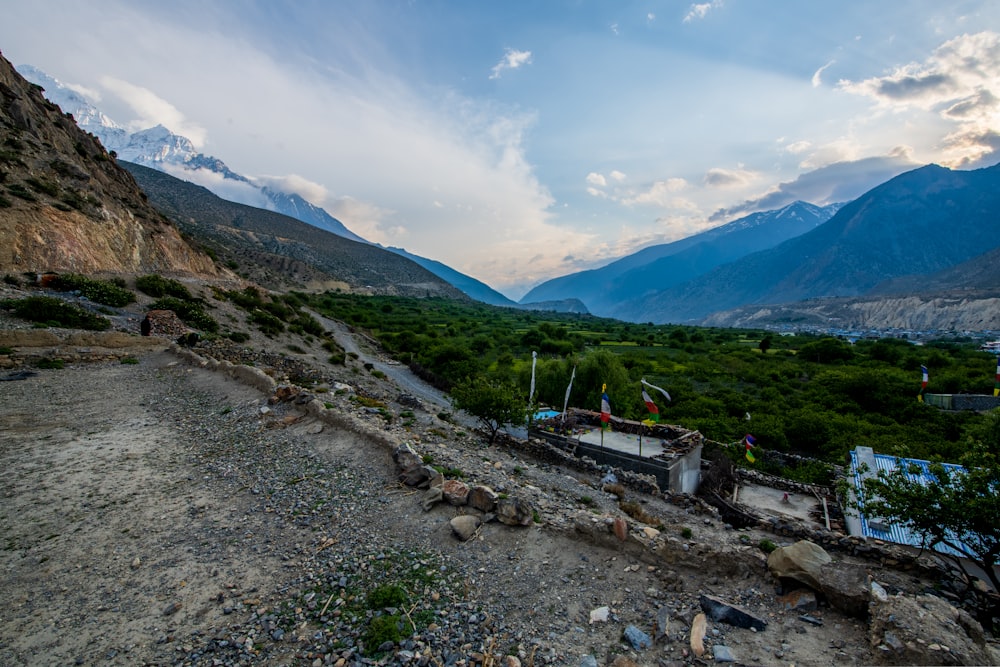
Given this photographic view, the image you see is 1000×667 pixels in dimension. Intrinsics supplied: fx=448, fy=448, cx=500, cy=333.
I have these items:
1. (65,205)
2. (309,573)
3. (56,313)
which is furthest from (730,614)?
(65,205)

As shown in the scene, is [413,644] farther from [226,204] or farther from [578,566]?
[226,204]

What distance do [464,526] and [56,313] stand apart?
26512 mm

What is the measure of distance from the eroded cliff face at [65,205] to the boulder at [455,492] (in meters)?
32.4

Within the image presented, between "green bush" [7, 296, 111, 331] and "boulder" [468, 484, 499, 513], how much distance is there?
25049mm

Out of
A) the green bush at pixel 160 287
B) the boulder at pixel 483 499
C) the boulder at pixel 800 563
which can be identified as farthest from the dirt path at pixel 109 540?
the green bush at pixel 160 287

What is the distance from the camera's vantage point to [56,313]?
22594 mm

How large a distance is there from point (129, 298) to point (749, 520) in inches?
1429

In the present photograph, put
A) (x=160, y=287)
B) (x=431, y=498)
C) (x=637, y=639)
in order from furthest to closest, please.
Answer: (x=160, y=287), (x=431, y=498), (x=637, y=639)

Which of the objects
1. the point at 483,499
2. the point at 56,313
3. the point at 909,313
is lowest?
the point at 483,499

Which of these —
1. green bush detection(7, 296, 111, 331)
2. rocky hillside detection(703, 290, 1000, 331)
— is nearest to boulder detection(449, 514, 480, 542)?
green bush detection(7, 296, 111, 331)

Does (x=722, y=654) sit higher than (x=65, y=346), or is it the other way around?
(x=65, y=346)

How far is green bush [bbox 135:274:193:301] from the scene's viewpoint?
105 ft

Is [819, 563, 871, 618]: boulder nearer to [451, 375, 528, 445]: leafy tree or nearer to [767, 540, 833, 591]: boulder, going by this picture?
[767, 540, 833, 591]: boulder

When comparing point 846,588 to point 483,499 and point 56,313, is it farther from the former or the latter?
point 56,313
